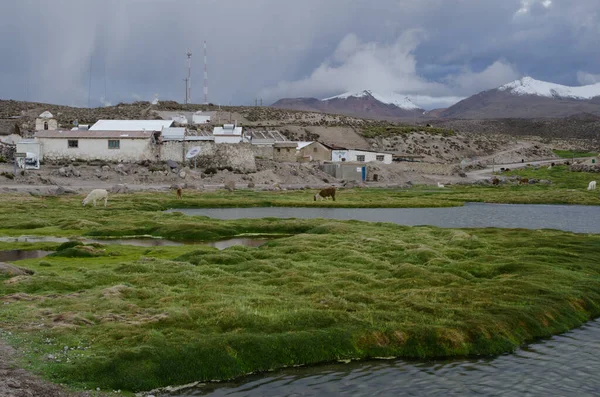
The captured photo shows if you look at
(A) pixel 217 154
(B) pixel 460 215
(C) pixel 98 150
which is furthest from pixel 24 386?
(A) pixel 217 154

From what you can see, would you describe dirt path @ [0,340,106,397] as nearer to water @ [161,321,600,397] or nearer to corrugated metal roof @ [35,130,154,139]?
water @ [161,321,600,397]

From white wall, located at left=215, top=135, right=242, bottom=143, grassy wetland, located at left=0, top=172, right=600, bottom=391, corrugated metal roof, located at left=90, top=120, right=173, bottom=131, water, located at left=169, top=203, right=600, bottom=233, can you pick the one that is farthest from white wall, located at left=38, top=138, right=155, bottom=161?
grassy wetland, located at left=0, top=172, right=600, bottom=391

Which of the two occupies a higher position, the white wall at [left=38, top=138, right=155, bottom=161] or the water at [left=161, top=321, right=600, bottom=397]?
the white wall at [left=38, top=138, right=155, bottom=161]

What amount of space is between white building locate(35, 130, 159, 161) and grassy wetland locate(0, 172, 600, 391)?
77232mm

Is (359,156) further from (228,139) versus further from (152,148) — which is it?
(152,148)

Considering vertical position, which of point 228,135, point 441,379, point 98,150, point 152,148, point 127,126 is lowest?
point 441,379

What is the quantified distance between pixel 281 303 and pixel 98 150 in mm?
99061

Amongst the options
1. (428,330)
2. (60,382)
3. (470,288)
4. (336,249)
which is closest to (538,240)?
(336,249)

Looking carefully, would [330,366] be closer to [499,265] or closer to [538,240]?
[499,265]

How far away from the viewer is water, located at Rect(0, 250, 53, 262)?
116ft

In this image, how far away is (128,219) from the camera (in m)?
54.7

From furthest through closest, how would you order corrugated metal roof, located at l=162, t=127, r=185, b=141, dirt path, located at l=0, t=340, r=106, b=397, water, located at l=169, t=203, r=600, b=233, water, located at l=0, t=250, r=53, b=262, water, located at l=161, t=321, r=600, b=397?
corrugated metal roof, located at l=162, t=127, r=185, b=141
water, located at l=169, t=203, r=600, b=233
water, located at l=0, t=250, r=53, b=262
water, located at l=161, t=321, r=600, b=397
dirt path, located at l=0, t=340, r=106, b=397

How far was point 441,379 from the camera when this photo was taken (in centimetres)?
1895

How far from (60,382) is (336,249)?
21472 mm
